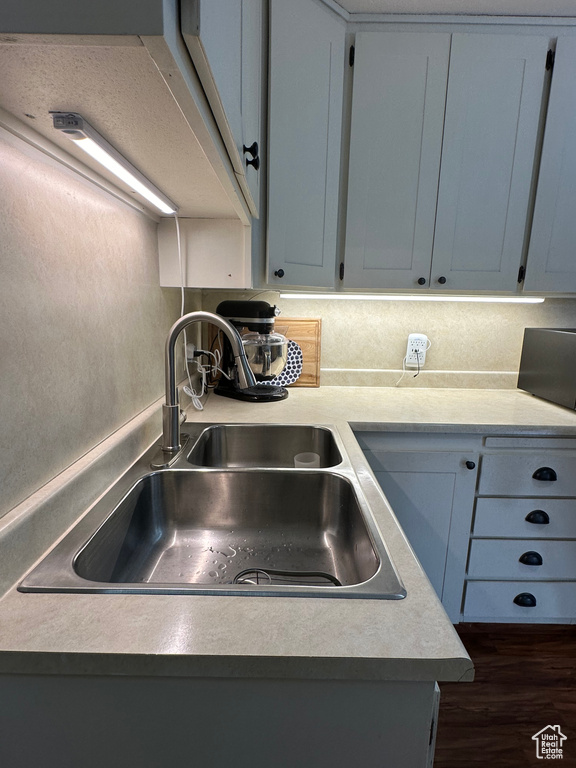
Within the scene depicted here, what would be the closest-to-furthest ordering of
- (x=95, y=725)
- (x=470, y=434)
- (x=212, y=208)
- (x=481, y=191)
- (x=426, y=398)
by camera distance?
(x=95, y=725), (x=212, y=208), (x=470, y=434), (x=481, y=191), (x=426, y=398)

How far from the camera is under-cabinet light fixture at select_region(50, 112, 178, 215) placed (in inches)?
21.5

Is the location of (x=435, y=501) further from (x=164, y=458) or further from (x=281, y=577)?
(x=164, y=458)

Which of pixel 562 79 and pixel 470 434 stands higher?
pixel 562 79

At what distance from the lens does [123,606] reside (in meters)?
0.54

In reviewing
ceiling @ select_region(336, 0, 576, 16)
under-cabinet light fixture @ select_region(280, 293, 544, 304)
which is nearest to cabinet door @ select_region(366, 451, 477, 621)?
under-cabinet light fixture @ select_region(280, 293, 544, 304)

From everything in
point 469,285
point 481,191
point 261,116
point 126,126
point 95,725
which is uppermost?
point 261,116

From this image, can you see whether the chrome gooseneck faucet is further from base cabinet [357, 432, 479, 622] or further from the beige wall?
base cabinet [357, 432, 479, 622]

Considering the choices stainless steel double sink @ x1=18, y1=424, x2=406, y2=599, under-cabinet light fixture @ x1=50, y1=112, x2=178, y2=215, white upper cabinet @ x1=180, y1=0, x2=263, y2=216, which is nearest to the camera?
white upper cabinet @ x1=180, y1=0, x2=263, y2=216

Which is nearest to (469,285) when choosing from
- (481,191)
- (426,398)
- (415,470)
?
(481,191)

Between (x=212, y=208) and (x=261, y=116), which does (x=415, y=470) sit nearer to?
(x=212, y=208)

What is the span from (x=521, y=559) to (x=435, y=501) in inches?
16.6

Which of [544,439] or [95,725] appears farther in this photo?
[544,439]

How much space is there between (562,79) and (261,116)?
1168 millimetres

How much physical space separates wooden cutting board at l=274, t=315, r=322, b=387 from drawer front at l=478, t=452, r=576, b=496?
0.86 m
